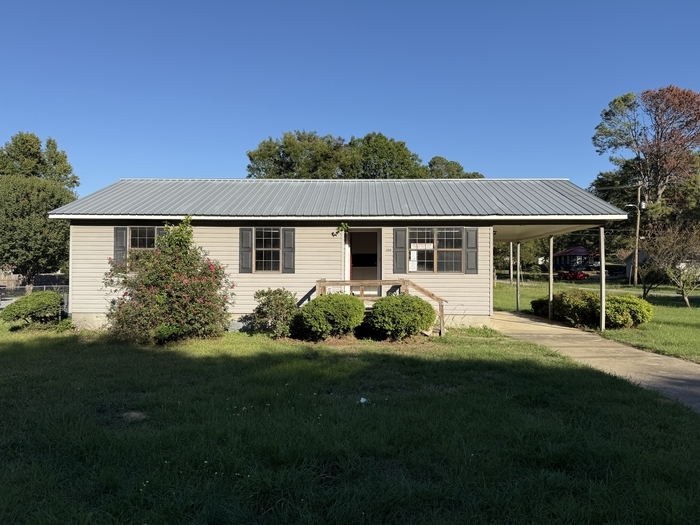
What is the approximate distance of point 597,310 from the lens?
37.4 ft

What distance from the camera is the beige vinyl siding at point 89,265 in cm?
1114

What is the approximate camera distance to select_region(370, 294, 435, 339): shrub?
9.06 meters

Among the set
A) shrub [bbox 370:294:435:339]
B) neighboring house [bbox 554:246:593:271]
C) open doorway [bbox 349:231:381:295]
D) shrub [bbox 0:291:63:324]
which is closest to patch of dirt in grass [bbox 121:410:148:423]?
shrub [bbox 370:294:435:339]

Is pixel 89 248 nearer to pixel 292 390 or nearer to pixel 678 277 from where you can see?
pixel 292 390

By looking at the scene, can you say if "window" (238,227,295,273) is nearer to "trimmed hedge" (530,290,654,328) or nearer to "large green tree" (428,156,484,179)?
"trimmed hedge" (530,290,654,328)

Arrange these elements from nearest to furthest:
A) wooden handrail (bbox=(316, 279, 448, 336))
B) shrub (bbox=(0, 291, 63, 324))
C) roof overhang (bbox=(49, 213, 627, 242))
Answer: wooden handrail (bbox=(316, 279, 448, 336)) → shrub (bbox=(0, 291, 63, 324)) → roof overhang (bbox=(49, 213, 627, 242))

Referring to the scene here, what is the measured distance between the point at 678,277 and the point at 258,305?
1750 cm

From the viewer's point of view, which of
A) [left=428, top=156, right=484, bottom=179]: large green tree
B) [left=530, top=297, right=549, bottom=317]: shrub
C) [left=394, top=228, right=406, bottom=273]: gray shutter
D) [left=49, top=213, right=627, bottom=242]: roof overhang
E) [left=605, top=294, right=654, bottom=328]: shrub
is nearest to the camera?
[left=49, top=213, right=627, bottom=242]: roof overhang

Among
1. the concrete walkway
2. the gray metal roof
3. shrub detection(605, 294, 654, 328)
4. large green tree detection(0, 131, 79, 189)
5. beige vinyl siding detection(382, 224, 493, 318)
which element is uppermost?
large green tree detection(0, 131, 79, 189)

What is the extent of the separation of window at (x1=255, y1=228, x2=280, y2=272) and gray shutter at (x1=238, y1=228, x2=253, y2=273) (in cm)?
15

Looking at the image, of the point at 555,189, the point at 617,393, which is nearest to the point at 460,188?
the point at 555,189

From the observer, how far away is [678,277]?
18297 mm

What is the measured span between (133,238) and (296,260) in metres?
4.15

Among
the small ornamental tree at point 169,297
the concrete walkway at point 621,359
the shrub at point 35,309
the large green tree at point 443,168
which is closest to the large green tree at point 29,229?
the shrub at point 35,309
